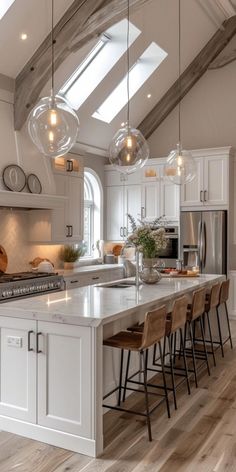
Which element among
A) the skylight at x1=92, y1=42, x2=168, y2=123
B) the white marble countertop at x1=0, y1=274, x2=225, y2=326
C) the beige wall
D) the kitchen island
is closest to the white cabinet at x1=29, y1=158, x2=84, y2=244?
the skylight at x1=92, y1=42, x2=168, y2=123

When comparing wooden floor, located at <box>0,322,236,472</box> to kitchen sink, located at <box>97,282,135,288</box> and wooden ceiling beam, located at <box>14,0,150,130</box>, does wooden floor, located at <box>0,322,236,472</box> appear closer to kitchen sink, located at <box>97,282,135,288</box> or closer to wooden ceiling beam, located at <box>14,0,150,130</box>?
kitchen sink, located at <box>97,282,135,288</box>

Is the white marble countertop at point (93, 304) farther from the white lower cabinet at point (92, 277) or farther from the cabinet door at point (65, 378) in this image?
the white lower cabinet at point (92, 277)

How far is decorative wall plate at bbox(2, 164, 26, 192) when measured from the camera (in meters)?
5.48

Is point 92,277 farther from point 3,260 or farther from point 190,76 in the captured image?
point 190,76

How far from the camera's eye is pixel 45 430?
3.15 m

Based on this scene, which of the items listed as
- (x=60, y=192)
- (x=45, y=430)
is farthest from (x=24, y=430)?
(x=60, y=192)

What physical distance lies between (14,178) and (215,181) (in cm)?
346

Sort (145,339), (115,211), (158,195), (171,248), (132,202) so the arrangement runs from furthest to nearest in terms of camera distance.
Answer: (115,211) → (132,202) → (158,195) → (171,248) → (145,339)

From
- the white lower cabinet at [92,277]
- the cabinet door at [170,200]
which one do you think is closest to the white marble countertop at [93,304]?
the white lower cabinet at [92,277]

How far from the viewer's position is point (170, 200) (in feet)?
26.0

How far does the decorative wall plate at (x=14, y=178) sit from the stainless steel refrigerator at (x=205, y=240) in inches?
122

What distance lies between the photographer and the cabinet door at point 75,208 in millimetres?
6754

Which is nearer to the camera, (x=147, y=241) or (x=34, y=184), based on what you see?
(x=147, y=241)

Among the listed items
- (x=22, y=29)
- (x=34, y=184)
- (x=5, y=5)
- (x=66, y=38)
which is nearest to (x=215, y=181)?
(x=34, y=184)
